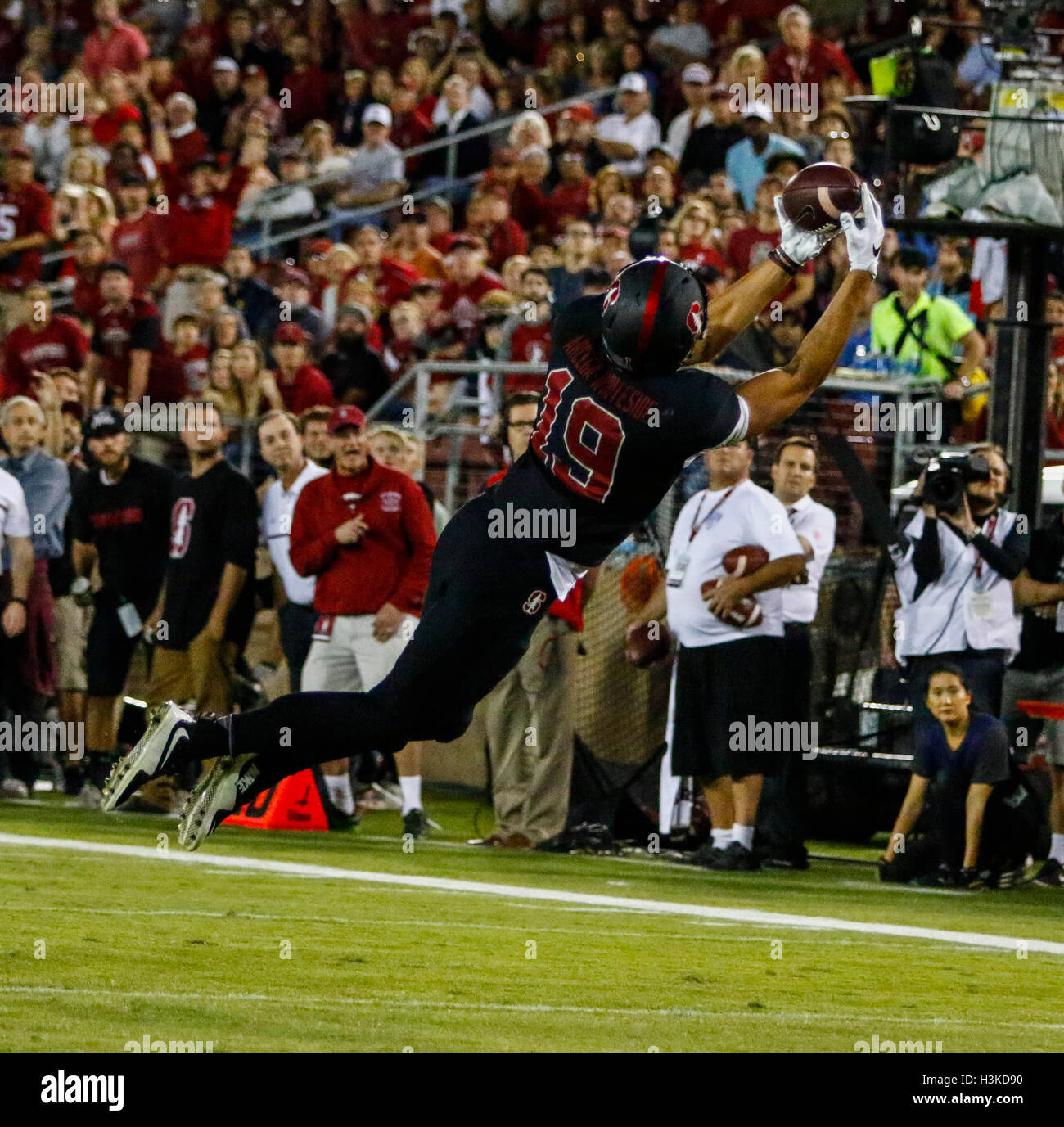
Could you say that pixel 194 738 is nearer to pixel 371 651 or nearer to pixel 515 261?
pixel 371 651

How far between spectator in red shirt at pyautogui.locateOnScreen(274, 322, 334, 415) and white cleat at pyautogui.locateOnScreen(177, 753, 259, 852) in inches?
313

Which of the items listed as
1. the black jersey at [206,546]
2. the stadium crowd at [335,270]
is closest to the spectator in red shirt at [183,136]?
the stadium crowd at [335,270]

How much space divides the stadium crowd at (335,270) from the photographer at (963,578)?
4.21ft

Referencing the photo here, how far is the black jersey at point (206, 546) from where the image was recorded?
12.9 metres

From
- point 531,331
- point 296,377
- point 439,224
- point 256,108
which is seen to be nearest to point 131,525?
point 296,377

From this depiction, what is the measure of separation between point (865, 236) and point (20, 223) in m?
13.2

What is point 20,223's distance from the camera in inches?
743

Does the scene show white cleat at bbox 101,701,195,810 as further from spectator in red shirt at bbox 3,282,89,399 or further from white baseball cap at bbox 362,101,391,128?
white baseball cap at bbox 362,101,391,128

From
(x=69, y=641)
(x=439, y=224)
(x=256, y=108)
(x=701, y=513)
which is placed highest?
(x=256, y=108)

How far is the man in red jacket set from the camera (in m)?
12.3

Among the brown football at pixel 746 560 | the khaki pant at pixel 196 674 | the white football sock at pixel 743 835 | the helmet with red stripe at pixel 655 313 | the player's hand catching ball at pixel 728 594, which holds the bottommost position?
the white football sock at pixel 743 835

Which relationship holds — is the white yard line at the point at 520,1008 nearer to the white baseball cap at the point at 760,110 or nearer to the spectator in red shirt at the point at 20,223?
the white baseball cap at the point at 760,110

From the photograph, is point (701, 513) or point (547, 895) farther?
point (701, 513)

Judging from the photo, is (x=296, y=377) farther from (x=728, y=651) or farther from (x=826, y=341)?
(x=826, y=341)
